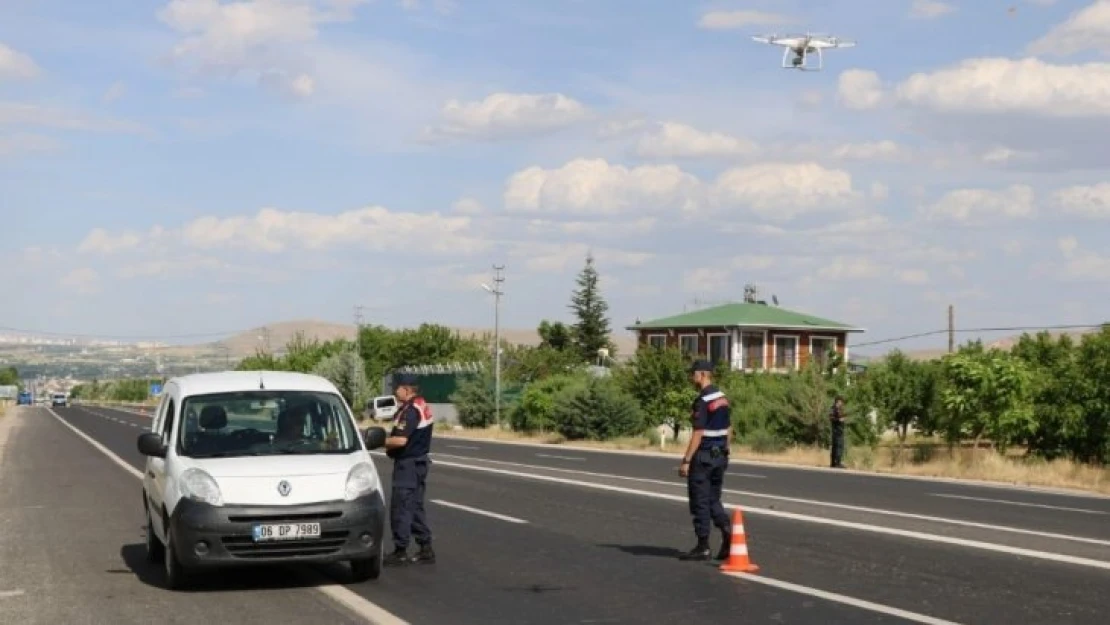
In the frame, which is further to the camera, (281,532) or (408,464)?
(408,464)

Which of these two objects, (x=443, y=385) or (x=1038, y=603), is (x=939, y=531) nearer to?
(x=1038, y=603)

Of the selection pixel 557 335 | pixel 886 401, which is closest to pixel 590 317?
pixel 557 335

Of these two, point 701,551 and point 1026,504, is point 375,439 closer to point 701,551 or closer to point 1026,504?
point 701,551

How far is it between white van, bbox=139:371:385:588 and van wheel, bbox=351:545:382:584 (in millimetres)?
12

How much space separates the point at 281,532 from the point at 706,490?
4.00m

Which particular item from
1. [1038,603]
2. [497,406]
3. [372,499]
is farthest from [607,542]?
[497,406]

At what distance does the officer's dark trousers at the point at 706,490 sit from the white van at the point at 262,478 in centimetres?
283

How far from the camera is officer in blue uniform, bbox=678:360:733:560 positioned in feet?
42.8

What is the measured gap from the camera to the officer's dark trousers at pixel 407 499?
1303cm

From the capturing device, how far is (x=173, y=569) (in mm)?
11414

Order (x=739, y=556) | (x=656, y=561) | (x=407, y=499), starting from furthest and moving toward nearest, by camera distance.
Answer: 1. (x=656, y=561)
2. (x=407, y=499)
3. (x=739, y=556)

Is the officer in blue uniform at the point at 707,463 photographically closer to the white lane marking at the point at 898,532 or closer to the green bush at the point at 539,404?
the white lane marking at the point at 898,532

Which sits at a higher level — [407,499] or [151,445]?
[151,445]

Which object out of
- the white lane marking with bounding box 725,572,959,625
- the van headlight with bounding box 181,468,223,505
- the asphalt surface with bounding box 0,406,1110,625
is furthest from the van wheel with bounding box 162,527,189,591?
the white lane marking with bounding box 725,572,959,625
